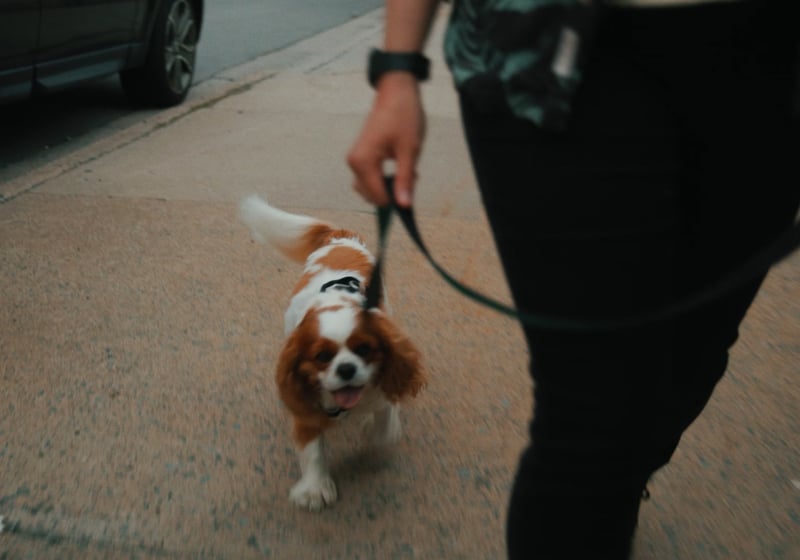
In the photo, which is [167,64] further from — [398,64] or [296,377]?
[398,64]

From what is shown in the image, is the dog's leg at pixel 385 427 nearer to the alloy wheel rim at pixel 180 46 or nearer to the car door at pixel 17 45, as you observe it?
the car door at pixel 17 45

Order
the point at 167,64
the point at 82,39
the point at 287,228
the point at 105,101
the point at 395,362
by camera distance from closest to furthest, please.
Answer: the point at 395,362 → the point at 287,228 → the point at 82,39 → the point at 167,64 → the point at 105,101

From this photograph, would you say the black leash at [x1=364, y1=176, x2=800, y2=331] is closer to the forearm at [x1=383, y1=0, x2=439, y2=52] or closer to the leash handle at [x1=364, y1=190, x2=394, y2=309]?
the leash handle at [x1=364, y1=190, x2=394, y2=309]

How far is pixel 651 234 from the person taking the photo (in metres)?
1.23

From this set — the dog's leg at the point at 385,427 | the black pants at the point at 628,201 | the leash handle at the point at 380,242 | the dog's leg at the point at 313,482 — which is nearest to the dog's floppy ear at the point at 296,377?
the dog's leg at the point at 313,482

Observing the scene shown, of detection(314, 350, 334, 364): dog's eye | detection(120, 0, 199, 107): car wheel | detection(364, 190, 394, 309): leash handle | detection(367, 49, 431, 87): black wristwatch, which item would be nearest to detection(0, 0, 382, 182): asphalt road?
detection(120, 0, 199, 107): car wheel

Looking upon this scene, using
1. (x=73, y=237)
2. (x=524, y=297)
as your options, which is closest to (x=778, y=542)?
(x=524, y=297)

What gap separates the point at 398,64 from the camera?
134 cm

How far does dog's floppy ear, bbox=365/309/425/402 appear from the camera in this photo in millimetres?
2453

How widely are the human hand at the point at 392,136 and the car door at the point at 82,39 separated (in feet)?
15.2

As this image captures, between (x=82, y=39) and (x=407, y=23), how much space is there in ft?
16.7

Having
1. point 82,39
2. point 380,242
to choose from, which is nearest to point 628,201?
point 380,242

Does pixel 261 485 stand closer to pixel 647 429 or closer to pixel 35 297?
pixel 647 429

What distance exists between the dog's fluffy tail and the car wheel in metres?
4.05
